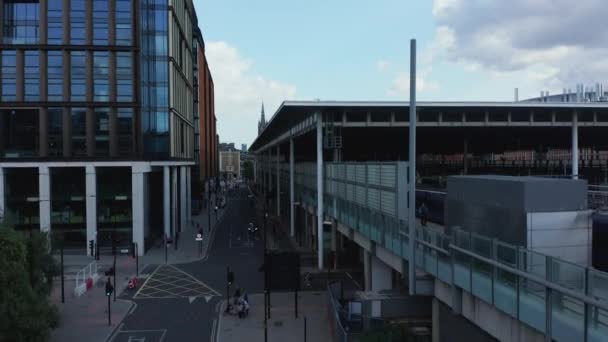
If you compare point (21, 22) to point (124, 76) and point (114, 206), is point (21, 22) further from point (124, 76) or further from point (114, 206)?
point (114, 206)

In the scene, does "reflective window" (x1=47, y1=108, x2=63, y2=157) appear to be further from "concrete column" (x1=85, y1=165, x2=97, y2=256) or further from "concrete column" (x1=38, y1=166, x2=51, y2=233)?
"concrete column" (x1=85, y1=165, x2=97, y2=256)

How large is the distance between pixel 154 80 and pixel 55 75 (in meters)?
8.17

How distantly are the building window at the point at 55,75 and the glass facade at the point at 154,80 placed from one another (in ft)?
21.5

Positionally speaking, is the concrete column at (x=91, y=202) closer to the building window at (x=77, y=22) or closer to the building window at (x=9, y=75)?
the building window at (x=9, y=75)

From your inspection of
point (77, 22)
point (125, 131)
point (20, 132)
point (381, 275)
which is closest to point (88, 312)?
point (381, 275)

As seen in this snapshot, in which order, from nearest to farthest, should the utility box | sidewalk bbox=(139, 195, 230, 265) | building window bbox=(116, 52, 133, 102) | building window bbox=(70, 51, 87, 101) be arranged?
the utility box → sidewalk bbox=(139, 195, 230, 265) → building window bbox=(70, 51, 87, 101) → building window bbox=(116, 52, 133, 102)

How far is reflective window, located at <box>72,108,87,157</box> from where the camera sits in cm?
4250

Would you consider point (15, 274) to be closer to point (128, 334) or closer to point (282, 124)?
point (128, 334)

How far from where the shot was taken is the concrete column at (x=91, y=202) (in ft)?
134

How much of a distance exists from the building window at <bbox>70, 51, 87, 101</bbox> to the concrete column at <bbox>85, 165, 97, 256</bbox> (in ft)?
20.6

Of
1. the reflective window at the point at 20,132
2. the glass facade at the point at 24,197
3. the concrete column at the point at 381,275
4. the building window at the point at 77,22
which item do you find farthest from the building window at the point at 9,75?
the concrete column at the point at 381,275

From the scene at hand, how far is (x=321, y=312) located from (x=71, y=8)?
33.5 m

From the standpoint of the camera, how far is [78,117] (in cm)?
4253

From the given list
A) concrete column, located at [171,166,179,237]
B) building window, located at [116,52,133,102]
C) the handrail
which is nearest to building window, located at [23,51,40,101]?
building window, located at [116,52,133,102]
